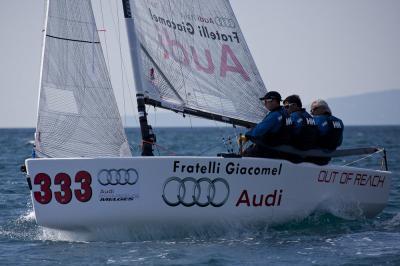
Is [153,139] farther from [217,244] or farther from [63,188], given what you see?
[217,244]

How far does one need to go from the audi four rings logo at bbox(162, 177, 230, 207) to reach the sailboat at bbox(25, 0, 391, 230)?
1cm

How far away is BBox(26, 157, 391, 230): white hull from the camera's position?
968 cm

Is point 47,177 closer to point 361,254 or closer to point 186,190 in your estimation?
point 186,190

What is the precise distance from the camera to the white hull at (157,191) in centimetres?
968

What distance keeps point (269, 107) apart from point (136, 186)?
79.5 inches

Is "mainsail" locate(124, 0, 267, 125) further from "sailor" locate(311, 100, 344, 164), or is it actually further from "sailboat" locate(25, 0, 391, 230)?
"sailor" locate(311, 100, 344, 164)

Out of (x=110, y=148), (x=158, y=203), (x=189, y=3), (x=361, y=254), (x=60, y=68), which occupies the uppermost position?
(x=189, y=3)

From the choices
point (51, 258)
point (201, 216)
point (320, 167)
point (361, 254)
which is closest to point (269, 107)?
point (320, 167)

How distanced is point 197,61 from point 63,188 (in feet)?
8.83

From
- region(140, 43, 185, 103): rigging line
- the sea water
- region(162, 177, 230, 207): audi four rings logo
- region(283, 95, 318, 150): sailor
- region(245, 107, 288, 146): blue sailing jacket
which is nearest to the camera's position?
the sea water

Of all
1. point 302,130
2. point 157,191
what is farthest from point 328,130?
point 157,191

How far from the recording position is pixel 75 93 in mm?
10688

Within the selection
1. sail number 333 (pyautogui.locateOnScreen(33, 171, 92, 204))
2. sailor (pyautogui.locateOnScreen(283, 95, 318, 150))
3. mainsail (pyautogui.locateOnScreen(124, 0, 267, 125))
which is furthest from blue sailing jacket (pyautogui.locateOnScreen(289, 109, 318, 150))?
sail number 333 (pyautogui.locateOnScreen(33, 171, 92, 204))

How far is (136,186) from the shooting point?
9.70 meters
